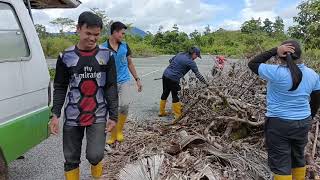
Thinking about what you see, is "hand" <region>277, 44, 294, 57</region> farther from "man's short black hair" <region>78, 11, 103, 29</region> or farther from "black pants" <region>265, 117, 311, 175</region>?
"man's short black hair" <region>78, 11, 103, 29</region>

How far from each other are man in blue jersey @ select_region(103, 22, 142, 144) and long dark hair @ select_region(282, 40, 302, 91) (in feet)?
8.51

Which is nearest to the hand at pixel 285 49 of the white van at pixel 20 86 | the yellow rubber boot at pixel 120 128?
the white van at pixel 20 86

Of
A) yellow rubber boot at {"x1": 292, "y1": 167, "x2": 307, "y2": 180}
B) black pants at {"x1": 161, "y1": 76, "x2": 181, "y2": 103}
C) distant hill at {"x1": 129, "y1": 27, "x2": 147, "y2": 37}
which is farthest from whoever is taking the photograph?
distant hill at {"x1": 129, "y1": 27, "x2": 147, "y2": 37}

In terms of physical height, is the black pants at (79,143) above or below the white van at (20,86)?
below

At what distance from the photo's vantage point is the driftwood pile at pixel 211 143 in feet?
15.6

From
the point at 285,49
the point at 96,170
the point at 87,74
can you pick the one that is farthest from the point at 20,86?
the point at 285,49

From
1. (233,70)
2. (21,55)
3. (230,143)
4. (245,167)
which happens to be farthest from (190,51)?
(21,55)

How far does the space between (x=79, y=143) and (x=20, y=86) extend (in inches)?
30.5

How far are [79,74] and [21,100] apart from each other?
0.66m

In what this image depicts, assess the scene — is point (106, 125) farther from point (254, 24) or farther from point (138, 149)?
point (254, 24)

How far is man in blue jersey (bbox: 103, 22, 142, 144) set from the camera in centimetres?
615

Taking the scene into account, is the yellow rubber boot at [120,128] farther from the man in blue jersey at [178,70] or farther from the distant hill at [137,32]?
the distant hill at [137,32]

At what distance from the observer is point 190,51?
8.88 meters

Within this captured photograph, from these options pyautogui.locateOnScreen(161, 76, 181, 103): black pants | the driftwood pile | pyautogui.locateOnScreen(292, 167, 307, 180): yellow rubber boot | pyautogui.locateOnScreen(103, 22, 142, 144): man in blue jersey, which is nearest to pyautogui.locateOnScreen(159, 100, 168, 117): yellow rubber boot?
pyautogui.locateOnScreen(161, 76, 181, 103): black pants
